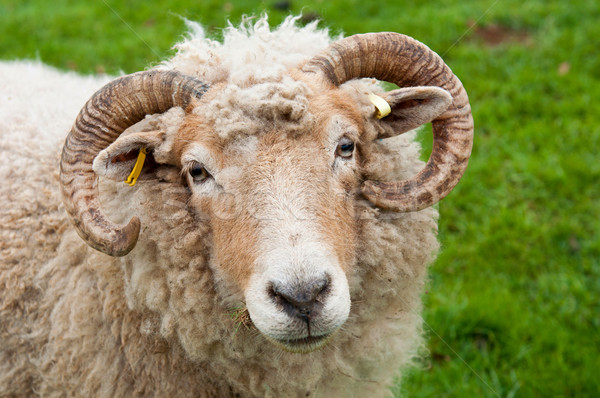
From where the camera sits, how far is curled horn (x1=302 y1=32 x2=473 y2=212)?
2867mm

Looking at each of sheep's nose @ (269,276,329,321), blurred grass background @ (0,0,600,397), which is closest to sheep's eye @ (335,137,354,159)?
sheep's nose @ (269,276,329,321)

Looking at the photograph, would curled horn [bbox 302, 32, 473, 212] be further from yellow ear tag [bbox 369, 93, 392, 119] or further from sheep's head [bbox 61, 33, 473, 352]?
yellow ear tag [bbox 369, 93, 392, 119]

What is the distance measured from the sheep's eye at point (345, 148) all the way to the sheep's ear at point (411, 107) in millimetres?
249

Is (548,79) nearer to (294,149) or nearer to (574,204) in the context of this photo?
(574,204)

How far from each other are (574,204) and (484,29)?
10.1 feet

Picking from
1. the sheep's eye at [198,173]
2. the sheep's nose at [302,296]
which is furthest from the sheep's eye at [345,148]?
the sheep's nose at [302,296]

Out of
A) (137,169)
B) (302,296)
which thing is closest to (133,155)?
(137,169)

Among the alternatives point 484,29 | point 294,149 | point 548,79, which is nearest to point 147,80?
point 294,149

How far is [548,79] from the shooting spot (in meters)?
6.74

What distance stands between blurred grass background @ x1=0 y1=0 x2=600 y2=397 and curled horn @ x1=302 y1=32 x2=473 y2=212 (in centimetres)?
101

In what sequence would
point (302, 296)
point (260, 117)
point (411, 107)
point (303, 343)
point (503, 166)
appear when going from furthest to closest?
1. point (503, 166)
2. point (411, 107)
3. point (260, 117)
4. point (303, 343)
5. point (302, 296)

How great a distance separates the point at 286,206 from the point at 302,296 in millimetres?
425

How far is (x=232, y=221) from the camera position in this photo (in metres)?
2.69

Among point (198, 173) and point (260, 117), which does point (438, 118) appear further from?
point (198, 173)
